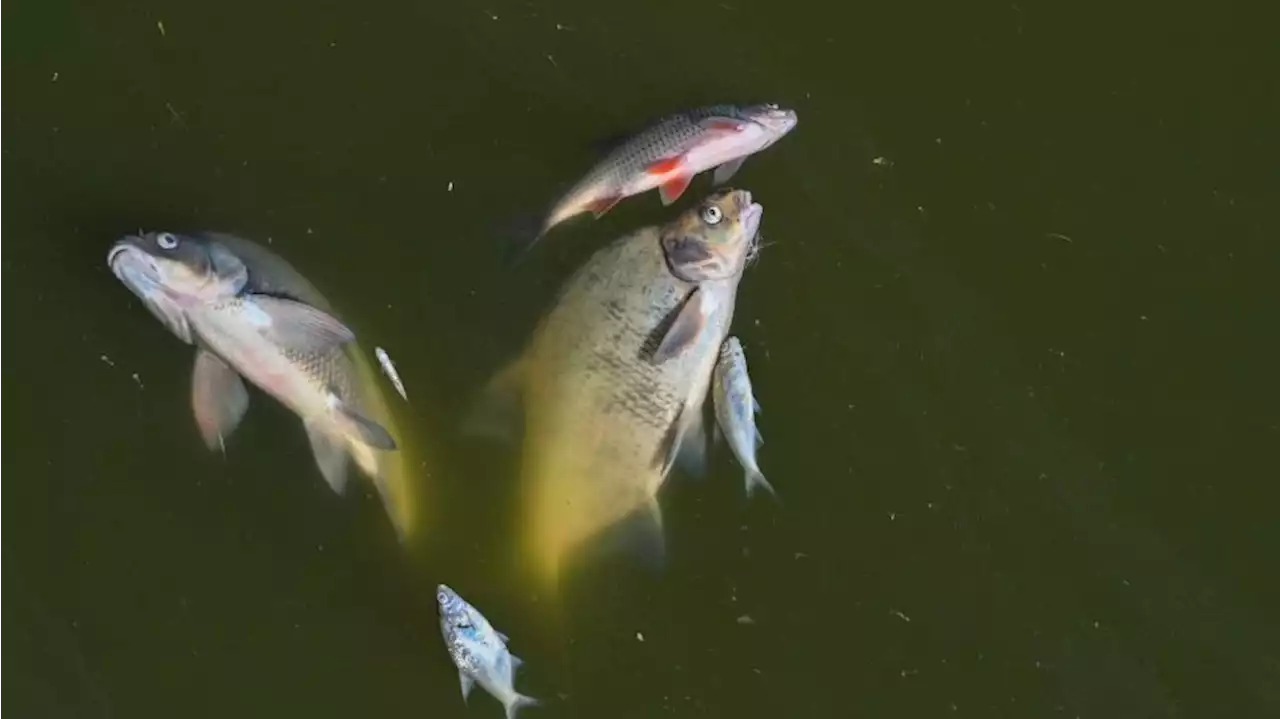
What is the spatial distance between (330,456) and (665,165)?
0.55 meters

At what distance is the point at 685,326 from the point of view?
125cm

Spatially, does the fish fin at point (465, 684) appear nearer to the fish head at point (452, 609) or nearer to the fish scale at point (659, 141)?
the fish head at point (452, 609)

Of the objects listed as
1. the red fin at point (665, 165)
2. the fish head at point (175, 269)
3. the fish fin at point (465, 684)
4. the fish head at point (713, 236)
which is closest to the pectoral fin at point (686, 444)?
the fish head at point (713, 236)

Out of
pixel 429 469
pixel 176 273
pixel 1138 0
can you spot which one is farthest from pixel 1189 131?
pixel 176 273

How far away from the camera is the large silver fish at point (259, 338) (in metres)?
1.28

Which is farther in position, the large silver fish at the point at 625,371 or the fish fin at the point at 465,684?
the fish fin at the point at 465,684

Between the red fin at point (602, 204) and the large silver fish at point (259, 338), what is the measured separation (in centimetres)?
33

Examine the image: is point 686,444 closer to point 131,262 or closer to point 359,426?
point 359,426

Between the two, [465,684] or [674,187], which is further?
[465,684]

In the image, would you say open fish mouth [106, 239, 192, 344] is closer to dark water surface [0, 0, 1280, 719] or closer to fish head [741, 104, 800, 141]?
dark water surface [0, 0, 1280, 719]

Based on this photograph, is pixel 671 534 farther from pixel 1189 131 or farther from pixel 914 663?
pixel 1189 131

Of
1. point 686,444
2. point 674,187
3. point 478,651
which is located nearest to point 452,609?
point 478,651

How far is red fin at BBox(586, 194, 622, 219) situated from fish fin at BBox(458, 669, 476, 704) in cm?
59

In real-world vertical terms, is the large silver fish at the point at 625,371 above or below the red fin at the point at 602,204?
below
